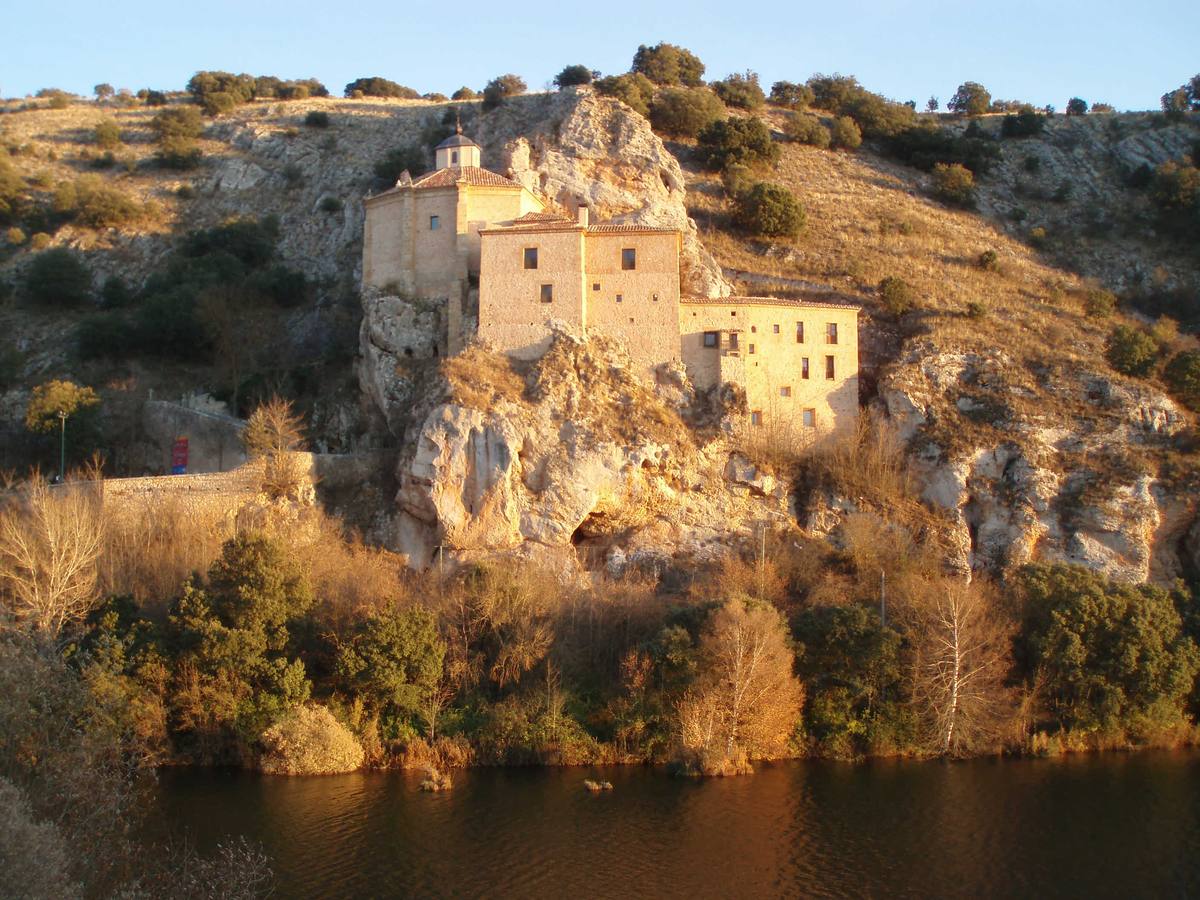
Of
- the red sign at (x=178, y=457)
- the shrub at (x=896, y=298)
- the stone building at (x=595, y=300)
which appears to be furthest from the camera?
the shrub at (x=896, y=298)

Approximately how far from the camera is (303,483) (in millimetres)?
41844

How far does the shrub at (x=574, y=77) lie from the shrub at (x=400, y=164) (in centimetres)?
1268

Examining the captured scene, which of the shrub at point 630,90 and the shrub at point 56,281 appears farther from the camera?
the shrub at point 630,90

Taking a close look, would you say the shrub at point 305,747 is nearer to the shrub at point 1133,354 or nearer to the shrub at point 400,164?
the shrub at point 1133,354

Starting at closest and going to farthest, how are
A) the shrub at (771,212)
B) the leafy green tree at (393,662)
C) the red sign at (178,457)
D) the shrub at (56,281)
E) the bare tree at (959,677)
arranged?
the leafy green tree at (393,662), the bare tree at (959,677), the red sign at (178,457), the shrub at (771,212), the shrub at (56,281)

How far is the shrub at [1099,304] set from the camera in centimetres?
5331

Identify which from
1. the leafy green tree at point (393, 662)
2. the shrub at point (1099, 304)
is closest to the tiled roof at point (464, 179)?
the leafy green tree at point (393, 662)

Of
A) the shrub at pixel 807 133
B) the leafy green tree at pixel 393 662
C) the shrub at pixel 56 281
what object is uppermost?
the shrub at pixel 807 133

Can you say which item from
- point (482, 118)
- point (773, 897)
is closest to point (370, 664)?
point (773, 897)

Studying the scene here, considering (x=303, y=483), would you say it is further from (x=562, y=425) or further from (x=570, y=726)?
(x=570, y=726)

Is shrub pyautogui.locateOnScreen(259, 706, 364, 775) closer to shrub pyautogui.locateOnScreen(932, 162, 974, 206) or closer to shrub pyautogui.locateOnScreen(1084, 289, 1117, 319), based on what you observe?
shrub pyautogui.locateOnScreen(1084, 289, 1117, 319)

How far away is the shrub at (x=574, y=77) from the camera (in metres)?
76.5

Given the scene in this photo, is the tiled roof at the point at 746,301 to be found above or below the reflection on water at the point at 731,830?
above

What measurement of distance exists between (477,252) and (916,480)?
18.1 m
